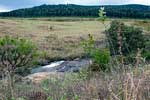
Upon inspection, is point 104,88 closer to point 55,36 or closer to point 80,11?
point 55,36

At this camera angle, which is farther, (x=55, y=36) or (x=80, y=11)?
(x=80, y=11)

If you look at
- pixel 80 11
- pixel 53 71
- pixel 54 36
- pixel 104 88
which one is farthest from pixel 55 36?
pixel 104 88

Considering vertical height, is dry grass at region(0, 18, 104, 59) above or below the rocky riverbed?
below

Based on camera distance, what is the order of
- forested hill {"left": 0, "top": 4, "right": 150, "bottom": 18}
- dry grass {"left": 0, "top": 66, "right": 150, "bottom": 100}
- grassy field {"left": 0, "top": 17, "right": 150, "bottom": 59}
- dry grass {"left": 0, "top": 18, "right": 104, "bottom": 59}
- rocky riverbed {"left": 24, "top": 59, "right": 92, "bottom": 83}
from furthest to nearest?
forested hill {"left": 0, "top": 4, "right": 150, "bottom": 18} → dry grass {"left": 0, "top": 18, "right": 104, "bottom": 59} → grassy field {"left": 0, "top": 17, "right": 150, "bottom": 59} → rocky riverbed {"left": 24, "top": 59, "right": 92, "bottom": 83} → dry grass {"left": 0, "top": 66, "right": 150, "bottom": 100}

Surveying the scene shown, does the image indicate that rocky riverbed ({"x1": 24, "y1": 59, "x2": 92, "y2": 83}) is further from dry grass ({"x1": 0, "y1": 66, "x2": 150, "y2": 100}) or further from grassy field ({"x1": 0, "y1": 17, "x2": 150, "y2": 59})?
grassy field ({"x1": 0, "y1": 17, "x2": 150, "y2": 59})

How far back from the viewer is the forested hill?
94.4 metres

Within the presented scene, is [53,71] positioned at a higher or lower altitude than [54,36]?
higher

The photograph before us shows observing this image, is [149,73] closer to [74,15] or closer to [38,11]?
[74,15]

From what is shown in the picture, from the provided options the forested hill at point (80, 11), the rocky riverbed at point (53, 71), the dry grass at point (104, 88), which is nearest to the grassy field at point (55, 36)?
the forested hill at point (80, 11)

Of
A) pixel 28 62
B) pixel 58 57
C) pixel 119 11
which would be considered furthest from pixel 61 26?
pixel 28 62

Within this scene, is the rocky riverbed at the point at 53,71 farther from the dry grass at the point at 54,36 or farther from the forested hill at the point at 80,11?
the forested hill at the point at 80,11

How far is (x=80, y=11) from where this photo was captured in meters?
111

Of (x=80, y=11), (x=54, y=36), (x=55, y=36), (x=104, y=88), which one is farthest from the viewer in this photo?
(x=80, y=11)

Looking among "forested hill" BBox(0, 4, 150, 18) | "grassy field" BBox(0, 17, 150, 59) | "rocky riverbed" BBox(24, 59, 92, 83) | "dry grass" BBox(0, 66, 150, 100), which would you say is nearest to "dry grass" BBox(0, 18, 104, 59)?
"grassy field" BBox(0, 17, 150, 59)
